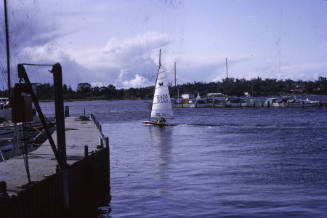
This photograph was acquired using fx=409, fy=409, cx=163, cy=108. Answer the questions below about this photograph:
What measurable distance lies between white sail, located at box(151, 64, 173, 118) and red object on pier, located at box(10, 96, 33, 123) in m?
47.5

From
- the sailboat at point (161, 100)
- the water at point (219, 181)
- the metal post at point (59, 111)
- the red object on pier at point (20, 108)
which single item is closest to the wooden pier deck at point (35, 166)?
the metal post at point (59, 111)

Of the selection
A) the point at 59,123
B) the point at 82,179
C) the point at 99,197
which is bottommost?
the point at 99,197

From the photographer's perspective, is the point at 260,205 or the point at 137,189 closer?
the point at 260,205

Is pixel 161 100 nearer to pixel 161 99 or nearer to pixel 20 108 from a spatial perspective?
pixel 161 99

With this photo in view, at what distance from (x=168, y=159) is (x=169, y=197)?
11645 mm

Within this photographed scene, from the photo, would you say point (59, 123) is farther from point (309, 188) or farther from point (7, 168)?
point (309, 188)

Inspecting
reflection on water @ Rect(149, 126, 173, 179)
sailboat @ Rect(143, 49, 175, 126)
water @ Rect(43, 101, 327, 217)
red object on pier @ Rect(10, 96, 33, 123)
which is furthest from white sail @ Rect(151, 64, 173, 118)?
red object on pier @ Rect(10, 96, 33, 123)

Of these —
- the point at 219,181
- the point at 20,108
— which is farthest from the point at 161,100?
the point at 20,108

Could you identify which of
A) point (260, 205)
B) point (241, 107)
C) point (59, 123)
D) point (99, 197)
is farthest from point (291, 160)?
point (241, 107)

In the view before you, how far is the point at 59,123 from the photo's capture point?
14.3 m

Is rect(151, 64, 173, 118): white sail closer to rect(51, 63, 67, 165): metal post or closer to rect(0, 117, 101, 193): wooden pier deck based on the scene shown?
rect(0, 117, 101, 193): wooden pier deck

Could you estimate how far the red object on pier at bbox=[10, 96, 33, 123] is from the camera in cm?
1399

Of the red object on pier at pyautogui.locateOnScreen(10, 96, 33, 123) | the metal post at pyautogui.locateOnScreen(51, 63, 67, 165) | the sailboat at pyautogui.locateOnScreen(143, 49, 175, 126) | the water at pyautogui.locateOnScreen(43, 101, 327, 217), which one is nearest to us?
the red object on pier at pyautogui.locateOnScreen(10, 96, 33, 123)

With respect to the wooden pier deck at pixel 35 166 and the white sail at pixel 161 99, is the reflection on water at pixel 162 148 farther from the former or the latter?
the wooden pier deck at pixel 35 166
